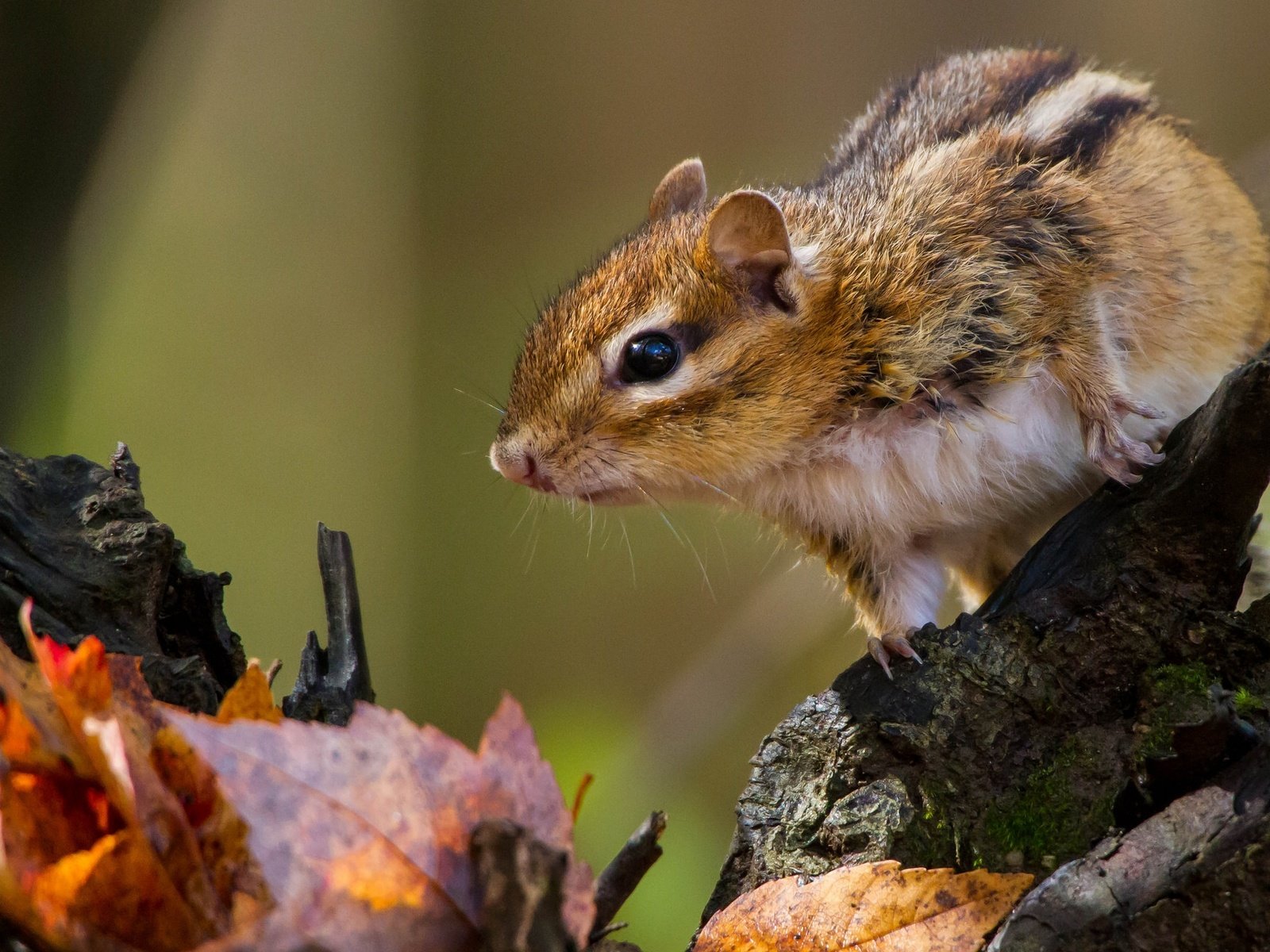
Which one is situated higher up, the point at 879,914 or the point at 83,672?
the point at 83,672

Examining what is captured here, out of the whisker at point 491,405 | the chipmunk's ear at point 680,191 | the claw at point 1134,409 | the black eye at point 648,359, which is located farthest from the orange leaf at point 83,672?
the chipmunk's ear at point 680,191

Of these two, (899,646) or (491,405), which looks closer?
(899,646)

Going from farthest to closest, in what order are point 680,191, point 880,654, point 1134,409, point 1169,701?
point 680,191 → point 1134,409 → point 880,654 → point 1169,701

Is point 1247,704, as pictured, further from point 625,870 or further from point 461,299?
point 461,299

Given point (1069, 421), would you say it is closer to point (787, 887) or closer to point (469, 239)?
point (787, 887)

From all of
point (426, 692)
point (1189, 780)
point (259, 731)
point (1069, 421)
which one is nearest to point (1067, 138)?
point (1069, 421)

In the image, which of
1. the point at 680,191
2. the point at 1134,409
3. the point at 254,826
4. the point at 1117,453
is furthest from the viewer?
the point at 680,191

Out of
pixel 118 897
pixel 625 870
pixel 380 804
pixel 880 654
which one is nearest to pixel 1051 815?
pixel 880 654

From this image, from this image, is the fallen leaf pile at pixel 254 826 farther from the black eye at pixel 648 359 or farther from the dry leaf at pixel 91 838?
the black eye at pixel 648 359
